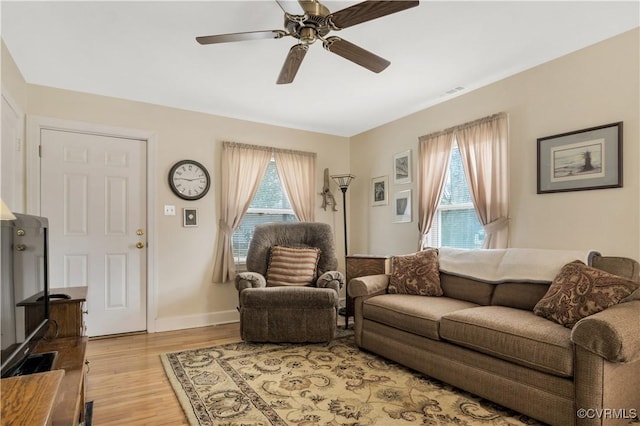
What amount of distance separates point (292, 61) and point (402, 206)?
2.34 meters

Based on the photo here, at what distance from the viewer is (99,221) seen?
3541 millimetres

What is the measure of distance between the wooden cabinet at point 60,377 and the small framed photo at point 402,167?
3.25 m

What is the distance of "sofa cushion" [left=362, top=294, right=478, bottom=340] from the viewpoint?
246 centimetres

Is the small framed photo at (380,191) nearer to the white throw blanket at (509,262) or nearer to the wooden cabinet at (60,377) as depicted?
the white throw blanket at (509,262)

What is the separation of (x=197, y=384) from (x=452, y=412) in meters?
1.62

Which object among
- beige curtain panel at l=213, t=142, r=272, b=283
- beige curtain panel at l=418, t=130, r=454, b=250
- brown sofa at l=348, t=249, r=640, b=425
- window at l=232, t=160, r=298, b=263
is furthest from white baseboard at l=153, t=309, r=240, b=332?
beige curtain panel at l=418, t=130, r=454, b=250

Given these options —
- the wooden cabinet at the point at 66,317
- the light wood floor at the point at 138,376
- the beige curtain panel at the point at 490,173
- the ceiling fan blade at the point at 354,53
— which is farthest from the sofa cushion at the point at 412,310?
the wooden cabinet at the point at 66,317

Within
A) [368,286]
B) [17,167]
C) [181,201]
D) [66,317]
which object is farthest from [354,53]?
[17,167]

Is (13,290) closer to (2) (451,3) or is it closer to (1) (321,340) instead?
(1) (321,340)

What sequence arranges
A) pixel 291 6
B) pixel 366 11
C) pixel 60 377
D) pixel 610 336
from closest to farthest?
pixel 60 377 → pixel 610 336 → pixel 366 11 → pixel 291 6

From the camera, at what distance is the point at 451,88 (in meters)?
3.41

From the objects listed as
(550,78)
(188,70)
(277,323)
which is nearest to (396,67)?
(550,78)

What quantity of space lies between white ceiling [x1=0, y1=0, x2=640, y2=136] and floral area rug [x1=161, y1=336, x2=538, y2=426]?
2.38 m
